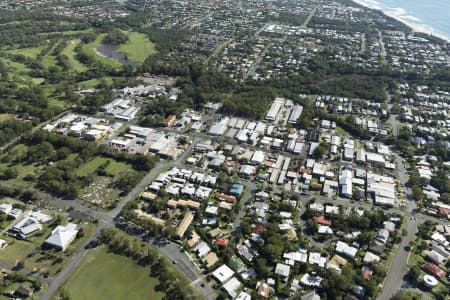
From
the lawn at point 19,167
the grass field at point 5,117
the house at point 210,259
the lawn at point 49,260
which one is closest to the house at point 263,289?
the house at point 210,259

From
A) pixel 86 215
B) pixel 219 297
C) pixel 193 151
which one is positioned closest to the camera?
pixel 219 297

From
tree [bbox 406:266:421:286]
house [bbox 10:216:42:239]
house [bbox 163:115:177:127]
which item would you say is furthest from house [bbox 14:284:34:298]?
tree [bbox 406:266:421:286]

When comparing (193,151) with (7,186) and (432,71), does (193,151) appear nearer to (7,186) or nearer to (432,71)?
(7,186)

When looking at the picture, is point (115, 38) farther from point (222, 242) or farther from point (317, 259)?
point (317, 259)

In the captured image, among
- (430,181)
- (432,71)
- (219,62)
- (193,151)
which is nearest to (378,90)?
(432,71)

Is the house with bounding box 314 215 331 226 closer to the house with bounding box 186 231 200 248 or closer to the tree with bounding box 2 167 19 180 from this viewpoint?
the house with bounding box 186 231 200 248

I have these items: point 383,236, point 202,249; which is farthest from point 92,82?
point 383,236
